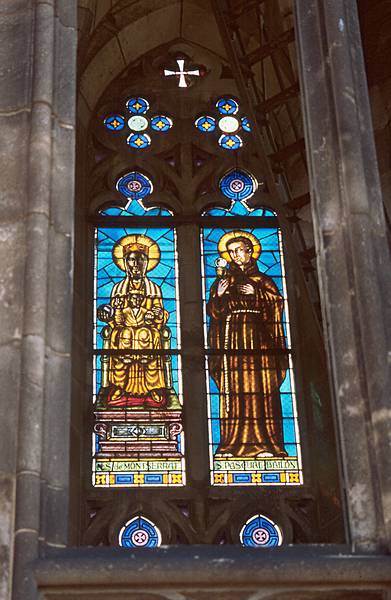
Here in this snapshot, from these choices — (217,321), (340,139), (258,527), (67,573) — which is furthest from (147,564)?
(217,321)

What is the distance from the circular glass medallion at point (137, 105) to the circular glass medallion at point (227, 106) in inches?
25.2

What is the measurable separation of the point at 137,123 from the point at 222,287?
1.79 m

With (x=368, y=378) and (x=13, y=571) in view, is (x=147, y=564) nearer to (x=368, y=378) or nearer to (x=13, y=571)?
(x=13, y=571)

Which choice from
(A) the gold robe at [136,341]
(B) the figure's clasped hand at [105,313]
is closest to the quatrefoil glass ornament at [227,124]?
(A) the gold robe at [136,341]

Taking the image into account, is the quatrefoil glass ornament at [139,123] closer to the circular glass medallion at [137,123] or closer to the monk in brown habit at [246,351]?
the circular glass medallion at [137,123]

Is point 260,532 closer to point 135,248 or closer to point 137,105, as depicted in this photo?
point 135,248

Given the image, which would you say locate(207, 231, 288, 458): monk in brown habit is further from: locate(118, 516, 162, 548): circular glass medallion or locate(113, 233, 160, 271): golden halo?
locate(118, 516, 162, 548): circular glass medallion

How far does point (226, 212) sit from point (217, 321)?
1.12 meters

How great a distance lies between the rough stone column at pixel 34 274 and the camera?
16.7 feet

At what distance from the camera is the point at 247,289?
1136 centimetres

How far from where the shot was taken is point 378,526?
17.0 ft

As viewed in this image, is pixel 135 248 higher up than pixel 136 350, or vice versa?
pixel 135 248

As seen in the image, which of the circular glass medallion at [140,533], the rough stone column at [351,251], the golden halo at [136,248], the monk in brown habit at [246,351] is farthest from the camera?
the golden halo at [136,248]

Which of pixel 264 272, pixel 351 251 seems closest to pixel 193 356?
pixel 264 272
